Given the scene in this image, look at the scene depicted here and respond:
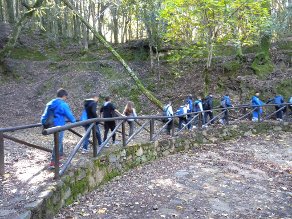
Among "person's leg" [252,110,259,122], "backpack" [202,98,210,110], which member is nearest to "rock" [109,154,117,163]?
"backpack" [202,98,210,110]

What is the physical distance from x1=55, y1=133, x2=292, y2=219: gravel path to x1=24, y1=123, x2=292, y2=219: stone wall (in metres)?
0.20

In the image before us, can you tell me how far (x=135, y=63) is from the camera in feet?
76.9

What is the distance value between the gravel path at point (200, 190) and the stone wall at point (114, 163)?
20cm

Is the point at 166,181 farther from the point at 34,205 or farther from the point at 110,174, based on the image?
the point at 34,205

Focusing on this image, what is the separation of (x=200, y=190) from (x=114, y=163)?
Result: 2079mm

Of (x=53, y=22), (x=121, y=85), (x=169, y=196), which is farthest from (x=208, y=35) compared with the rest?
(x=53, y=22)

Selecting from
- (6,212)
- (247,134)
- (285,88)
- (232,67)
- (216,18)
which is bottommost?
(247,134)

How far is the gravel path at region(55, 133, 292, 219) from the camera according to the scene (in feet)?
17.7

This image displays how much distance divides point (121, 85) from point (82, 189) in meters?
14.8

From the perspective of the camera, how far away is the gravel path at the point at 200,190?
17.7 ft

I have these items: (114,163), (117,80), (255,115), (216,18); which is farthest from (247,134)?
(117,80)

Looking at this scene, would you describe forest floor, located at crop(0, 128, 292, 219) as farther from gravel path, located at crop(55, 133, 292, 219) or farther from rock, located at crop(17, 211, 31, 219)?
rock, located at crop(17, 211, 31, 219)

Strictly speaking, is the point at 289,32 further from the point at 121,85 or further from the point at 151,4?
the point at 121,85

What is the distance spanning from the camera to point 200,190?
6734mm
